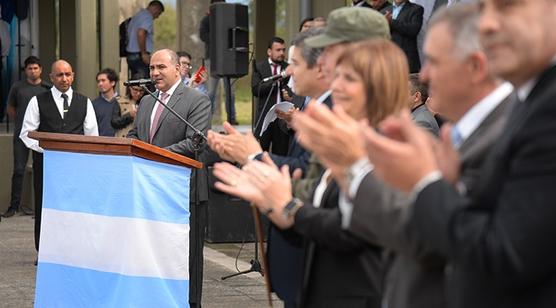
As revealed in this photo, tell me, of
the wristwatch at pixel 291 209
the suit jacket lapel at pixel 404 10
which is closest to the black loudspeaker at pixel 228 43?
the suit jacket lapel at pixel 404 10

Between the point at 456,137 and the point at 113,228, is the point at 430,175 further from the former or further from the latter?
the point at 113,228

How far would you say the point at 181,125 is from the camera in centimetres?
938

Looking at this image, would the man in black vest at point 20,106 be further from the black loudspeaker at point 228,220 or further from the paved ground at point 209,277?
the black loudspeaker at point 228,220

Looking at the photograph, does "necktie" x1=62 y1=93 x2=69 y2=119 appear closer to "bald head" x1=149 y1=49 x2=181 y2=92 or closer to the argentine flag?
"bald head" x1=149 y1=49 x2=181 y2=92

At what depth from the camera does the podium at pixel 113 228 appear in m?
8.17

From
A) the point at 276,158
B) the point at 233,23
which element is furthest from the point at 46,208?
the point at 233,23

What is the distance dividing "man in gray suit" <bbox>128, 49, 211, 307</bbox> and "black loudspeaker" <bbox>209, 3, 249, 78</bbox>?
2742 millimetres

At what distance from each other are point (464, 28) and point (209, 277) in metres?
8.92

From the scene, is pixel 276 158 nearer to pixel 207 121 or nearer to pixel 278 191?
pixel 278 191

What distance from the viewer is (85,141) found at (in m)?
8.32

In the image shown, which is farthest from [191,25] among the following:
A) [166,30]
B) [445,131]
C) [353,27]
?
[166,30]

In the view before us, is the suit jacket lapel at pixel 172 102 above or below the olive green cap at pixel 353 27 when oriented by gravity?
below

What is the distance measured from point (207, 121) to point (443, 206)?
6.73 meters

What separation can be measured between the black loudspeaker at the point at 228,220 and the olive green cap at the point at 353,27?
30.6ft
